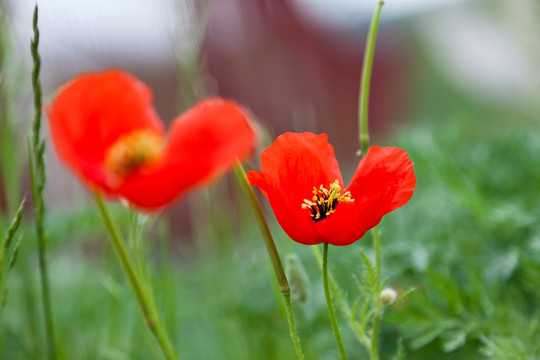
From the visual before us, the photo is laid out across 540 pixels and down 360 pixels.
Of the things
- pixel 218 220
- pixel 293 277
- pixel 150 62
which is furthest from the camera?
pixel 150 62

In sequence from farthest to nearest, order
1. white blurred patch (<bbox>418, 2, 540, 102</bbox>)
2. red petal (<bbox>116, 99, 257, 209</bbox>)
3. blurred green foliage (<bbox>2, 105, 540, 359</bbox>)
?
white blurred patch (<bbox>418, 2, 540, 102</bbox>) → blurred green foliage (<bbox>2, 105, 540, 359</bbox>) → red petal (<bbox>116, 99, 257, 209</bbox>)

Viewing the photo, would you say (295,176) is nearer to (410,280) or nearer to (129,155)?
(129,155)

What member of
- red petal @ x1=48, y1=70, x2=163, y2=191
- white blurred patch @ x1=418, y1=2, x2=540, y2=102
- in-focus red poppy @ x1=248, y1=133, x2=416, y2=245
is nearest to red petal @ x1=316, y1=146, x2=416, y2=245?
in-focus red poppy @ x1=248, y1=133, x2=416, y2=245

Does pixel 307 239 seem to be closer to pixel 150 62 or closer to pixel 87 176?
pixel 87 176

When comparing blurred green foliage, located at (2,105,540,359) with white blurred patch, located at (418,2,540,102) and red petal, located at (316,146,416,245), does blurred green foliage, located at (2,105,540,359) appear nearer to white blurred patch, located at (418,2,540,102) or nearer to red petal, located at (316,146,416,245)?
red petal, located at (316,146,416,245)

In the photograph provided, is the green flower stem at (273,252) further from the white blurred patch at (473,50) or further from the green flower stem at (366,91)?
the white blurred patch at (473,50)

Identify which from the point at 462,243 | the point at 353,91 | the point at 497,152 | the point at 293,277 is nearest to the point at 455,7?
the point at 353,91

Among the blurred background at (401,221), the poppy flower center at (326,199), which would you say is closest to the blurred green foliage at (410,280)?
the blurred background at (401,221)

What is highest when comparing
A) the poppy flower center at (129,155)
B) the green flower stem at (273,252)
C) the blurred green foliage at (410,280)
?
the poppy flower center at (129,155)
